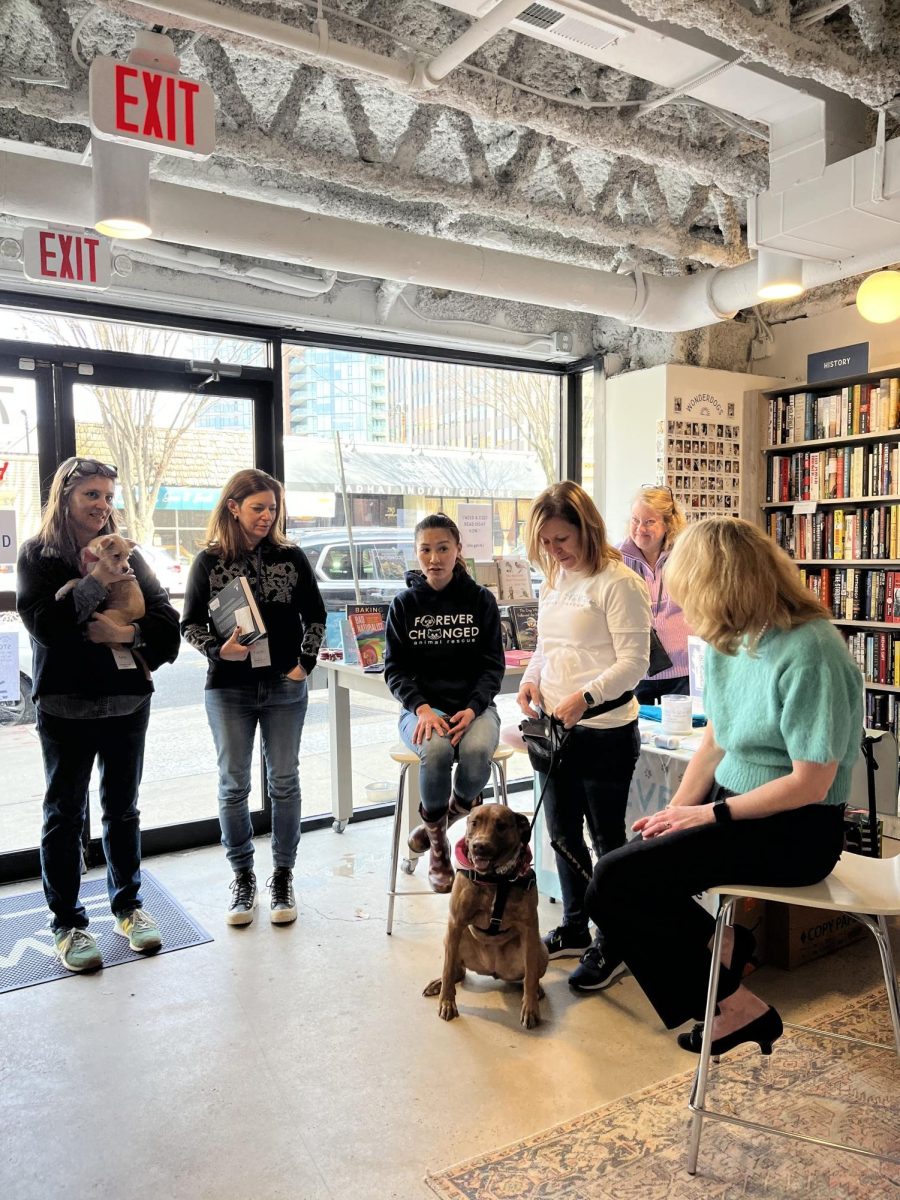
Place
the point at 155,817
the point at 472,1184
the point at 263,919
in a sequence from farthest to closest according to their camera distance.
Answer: the point at 155,817
the point at 263,919
the point at 472,1184

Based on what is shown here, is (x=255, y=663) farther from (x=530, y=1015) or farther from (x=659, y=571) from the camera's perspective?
(x=659, y=571)

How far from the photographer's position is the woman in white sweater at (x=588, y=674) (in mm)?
2645

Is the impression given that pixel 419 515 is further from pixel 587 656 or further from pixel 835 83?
pixel 835 83

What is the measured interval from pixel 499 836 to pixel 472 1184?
33.4 inches

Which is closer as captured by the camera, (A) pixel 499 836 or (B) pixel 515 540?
(A) pixel 499 836

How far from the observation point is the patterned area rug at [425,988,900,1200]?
183 centimetres

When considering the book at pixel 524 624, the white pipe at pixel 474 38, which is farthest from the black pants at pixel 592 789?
the white pipe at pixel 474 38

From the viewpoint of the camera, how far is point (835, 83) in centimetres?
261

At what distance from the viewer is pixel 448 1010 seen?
2549 mm

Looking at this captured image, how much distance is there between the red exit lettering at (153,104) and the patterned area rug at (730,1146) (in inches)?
102

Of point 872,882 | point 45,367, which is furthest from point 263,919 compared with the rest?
point 45,367

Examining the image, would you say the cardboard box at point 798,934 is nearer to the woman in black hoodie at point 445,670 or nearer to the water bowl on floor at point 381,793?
the woman in black hoodie at point 445,670

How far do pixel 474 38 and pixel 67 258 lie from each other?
5.58ft

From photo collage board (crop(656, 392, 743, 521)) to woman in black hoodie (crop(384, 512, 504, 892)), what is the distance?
202 cm
